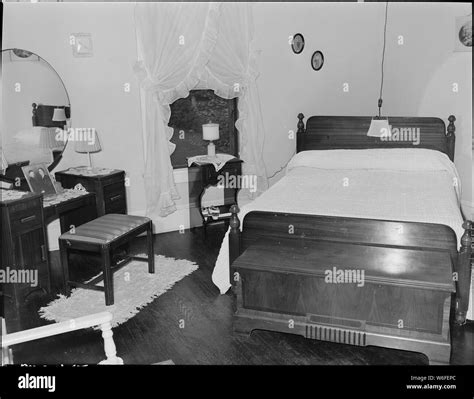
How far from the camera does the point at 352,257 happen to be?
3.33m

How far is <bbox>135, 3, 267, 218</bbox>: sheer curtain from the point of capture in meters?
4.97

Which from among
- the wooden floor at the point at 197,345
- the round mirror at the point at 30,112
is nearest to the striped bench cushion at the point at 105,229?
the wooden floor at the point at 197,345

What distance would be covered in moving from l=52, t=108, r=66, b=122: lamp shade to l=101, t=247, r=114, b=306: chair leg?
1.59m

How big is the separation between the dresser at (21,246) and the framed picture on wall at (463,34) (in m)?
4.47

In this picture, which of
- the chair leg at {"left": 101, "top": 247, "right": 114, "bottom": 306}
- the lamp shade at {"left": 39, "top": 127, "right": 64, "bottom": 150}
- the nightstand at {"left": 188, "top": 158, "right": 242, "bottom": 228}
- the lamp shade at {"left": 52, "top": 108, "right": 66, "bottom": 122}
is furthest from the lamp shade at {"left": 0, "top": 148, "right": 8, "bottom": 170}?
the nightstand at {"left": 188, "top": 158, "right": 242, "bottom": 228}

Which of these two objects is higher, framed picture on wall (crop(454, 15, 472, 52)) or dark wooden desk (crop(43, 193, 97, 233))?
framed picture on wall (crop(454, 15, 472, 52))

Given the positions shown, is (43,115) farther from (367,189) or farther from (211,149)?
(367,189)

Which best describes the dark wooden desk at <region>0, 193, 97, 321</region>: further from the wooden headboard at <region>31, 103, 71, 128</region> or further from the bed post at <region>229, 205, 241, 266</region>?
the bed post at <region>229, 205, 241, 266</region>

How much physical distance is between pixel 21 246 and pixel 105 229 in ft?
2.02

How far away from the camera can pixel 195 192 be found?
18.1 ft

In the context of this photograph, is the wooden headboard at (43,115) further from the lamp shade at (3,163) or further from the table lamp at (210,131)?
the table lamp at (210,131)
